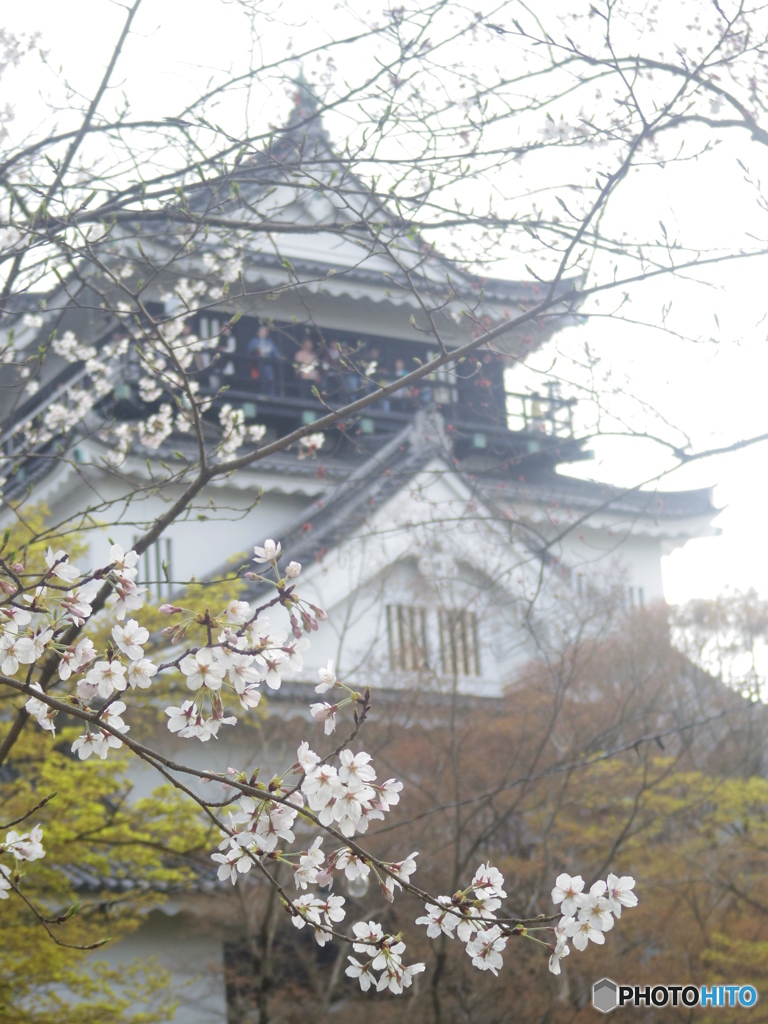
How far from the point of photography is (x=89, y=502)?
13.1 meters

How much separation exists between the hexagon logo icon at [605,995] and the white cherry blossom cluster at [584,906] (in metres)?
6.95

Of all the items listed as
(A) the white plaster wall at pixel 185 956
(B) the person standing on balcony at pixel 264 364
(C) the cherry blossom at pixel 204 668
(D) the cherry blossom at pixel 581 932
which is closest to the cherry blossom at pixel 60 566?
(C) the cherry blossom at pixel 204 668

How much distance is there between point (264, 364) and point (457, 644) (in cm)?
485

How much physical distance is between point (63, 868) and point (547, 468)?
912 centimetres

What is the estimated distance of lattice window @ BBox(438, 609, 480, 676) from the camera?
10458 mm

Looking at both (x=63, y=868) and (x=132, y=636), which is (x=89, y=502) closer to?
(x=63, y=868)

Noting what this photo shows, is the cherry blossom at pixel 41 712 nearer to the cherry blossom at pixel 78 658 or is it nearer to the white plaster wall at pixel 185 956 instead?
the cherry blossom at pixel 78 658

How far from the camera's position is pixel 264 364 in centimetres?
1463

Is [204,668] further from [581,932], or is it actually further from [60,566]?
[581,932]

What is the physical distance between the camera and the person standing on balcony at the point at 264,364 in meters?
14.0

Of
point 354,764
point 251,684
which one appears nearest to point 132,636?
point 251,684

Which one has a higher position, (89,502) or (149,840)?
(89,502)

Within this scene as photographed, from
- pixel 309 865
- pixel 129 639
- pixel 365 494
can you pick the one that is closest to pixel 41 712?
pixel 129 639

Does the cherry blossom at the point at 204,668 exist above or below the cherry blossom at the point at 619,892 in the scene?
above
